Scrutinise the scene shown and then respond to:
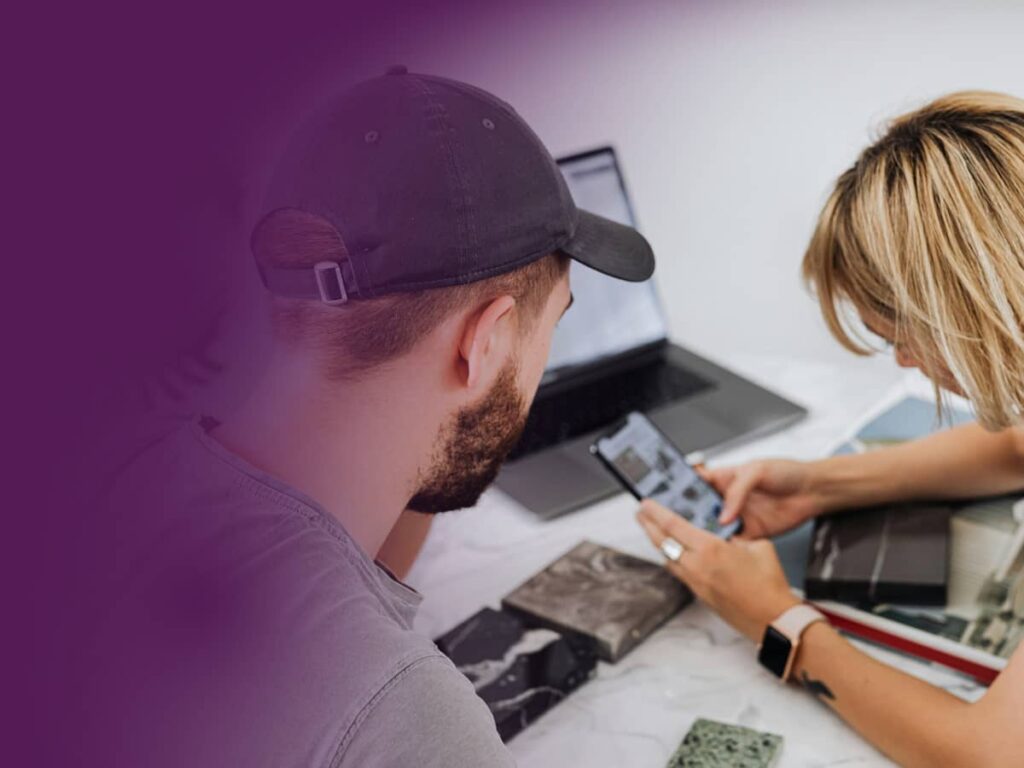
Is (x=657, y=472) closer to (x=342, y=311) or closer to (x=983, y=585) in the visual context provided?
(x=983, y=585)

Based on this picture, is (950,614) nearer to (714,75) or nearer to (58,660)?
(58,660)

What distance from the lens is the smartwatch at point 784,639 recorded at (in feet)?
2.76

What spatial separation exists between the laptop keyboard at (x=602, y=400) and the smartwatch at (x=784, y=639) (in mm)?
449

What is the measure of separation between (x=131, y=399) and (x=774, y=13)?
1336mm

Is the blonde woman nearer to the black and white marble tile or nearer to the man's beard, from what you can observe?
the black and white marble tile

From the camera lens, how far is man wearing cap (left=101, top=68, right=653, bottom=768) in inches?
20.0

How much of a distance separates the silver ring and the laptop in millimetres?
225

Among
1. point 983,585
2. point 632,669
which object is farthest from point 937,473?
point 632,669

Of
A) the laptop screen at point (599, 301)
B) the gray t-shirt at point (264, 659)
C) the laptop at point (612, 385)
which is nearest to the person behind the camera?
the gray t-shirt at point (264, 659)

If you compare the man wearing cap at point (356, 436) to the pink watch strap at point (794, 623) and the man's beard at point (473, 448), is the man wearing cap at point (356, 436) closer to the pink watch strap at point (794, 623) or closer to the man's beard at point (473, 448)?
the man's beard at point (473, 448)

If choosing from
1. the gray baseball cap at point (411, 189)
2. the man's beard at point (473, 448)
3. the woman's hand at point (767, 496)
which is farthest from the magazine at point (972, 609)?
the gray baseball cap at point (411, 189)

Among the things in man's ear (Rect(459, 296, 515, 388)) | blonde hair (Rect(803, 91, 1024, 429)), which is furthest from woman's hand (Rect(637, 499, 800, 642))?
man's ear (Rect(459, 296, 515, 388))

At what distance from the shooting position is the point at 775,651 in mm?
855

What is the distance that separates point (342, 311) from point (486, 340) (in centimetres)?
10
